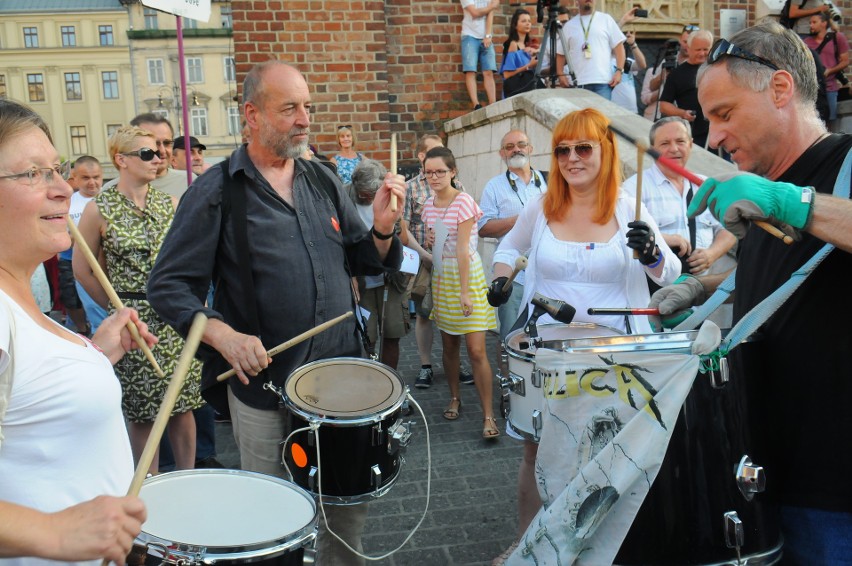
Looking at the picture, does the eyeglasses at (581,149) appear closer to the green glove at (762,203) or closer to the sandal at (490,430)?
the green glove at (762,203)

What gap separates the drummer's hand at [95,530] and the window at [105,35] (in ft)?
Result: 227

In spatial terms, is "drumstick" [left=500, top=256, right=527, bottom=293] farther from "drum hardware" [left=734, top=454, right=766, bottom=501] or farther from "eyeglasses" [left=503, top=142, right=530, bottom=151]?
"eyeglasses" [left=503, top=142, right=530, bottom=151]

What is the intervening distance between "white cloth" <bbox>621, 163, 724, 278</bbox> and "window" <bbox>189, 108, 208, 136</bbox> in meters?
48.7

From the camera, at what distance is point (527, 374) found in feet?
9.42

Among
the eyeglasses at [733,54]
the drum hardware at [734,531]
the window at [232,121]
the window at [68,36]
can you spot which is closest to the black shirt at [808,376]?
the drum hardware at [734,531]

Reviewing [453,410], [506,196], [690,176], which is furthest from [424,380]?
[690,176]

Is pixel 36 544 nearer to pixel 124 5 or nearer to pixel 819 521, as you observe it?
pixel 819 521

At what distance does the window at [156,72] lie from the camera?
166 ft

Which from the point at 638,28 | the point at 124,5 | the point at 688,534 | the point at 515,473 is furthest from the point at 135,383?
the point at 124,5

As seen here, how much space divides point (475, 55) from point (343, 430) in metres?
7.68

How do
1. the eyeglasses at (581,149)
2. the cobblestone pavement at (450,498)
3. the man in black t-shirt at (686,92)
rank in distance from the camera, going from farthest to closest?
the man in black t-shirt at (686,92) → the cobblestone pavement at (450,498) → the eyeglasses at (581,149)

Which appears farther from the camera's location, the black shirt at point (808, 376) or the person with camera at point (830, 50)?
the person with camera at point (830, 50)

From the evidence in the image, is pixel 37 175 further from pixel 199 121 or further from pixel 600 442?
pixel 199 121

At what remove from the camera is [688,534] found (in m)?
1.78
